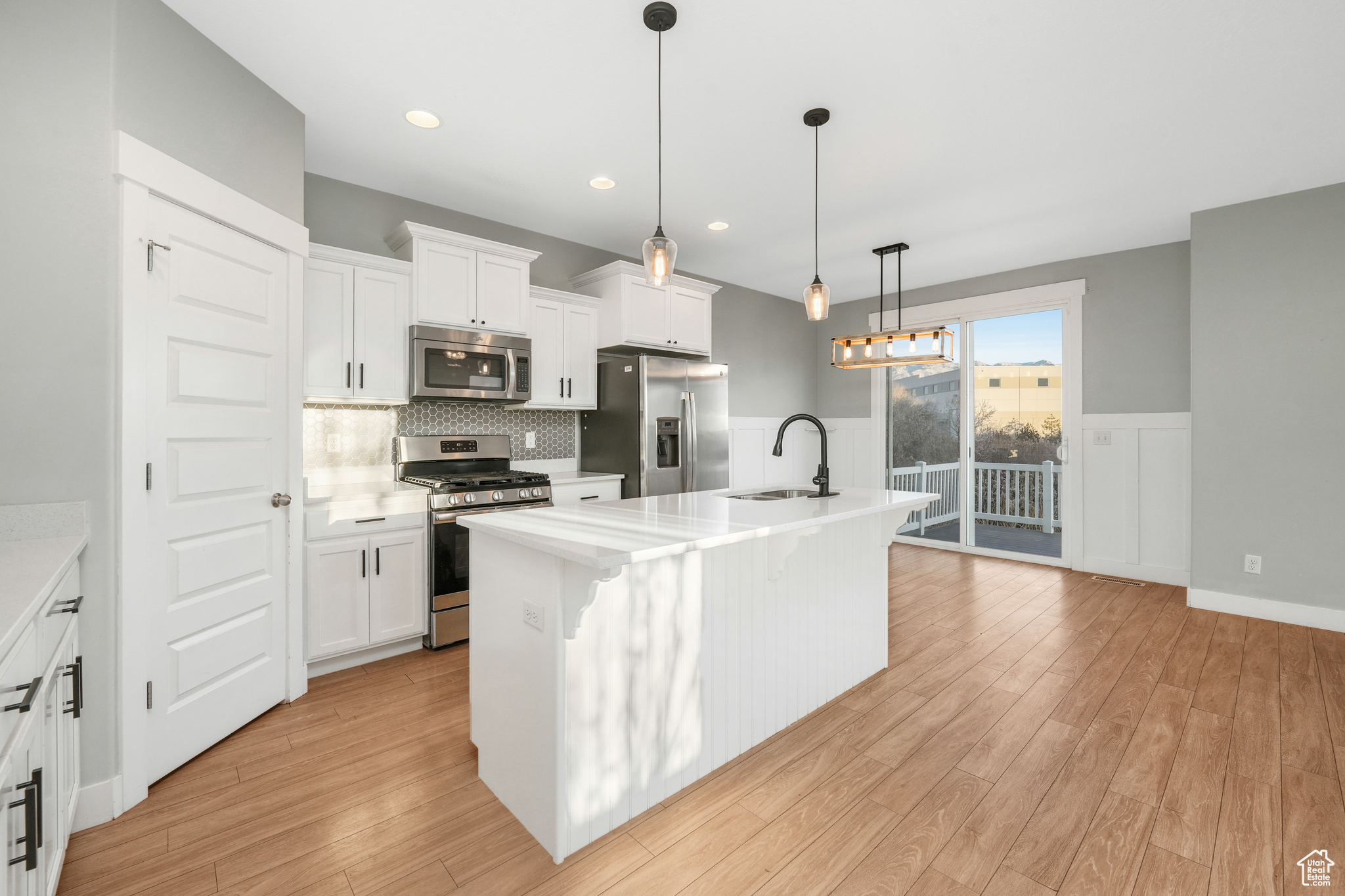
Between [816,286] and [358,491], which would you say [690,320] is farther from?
[358,491]

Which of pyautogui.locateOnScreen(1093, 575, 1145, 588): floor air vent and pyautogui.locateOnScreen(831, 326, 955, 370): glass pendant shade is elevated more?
pyautogui.locateOnScreen(831, 326, 955, 370): glass pendant shade

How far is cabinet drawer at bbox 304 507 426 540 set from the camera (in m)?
2.78

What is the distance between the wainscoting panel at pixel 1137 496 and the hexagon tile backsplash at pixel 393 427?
14.7ft

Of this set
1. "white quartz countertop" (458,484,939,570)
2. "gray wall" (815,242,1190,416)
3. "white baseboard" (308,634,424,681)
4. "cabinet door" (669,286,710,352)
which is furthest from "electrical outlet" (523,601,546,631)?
"gray wall" (815,242,1190,416)

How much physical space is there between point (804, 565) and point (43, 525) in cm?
251

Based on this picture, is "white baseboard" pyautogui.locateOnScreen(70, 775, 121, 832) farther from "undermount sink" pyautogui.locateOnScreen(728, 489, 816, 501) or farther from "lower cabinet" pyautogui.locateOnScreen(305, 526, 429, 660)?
"undermount sink" pyautogui.locateOnScreen(728, 489, 816, 501)

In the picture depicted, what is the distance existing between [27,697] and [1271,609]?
5.64 metres

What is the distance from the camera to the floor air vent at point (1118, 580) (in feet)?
14.8

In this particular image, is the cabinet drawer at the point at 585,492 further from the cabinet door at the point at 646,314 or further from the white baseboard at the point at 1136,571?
the white baseboard at the point at 1136,571

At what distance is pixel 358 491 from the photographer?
3068mm

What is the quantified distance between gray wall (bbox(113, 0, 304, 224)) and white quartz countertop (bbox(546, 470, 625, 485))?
2.00 metres

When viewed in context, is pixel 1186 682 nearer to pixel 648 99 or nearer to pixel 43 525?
pixel 648 99

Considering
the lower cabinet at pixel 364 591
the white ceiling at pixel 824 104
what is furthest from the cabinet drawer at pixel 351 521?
the white ceiling at pixel 824 104

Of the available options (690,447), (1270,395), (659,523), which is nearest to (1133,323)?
(1270,395)
